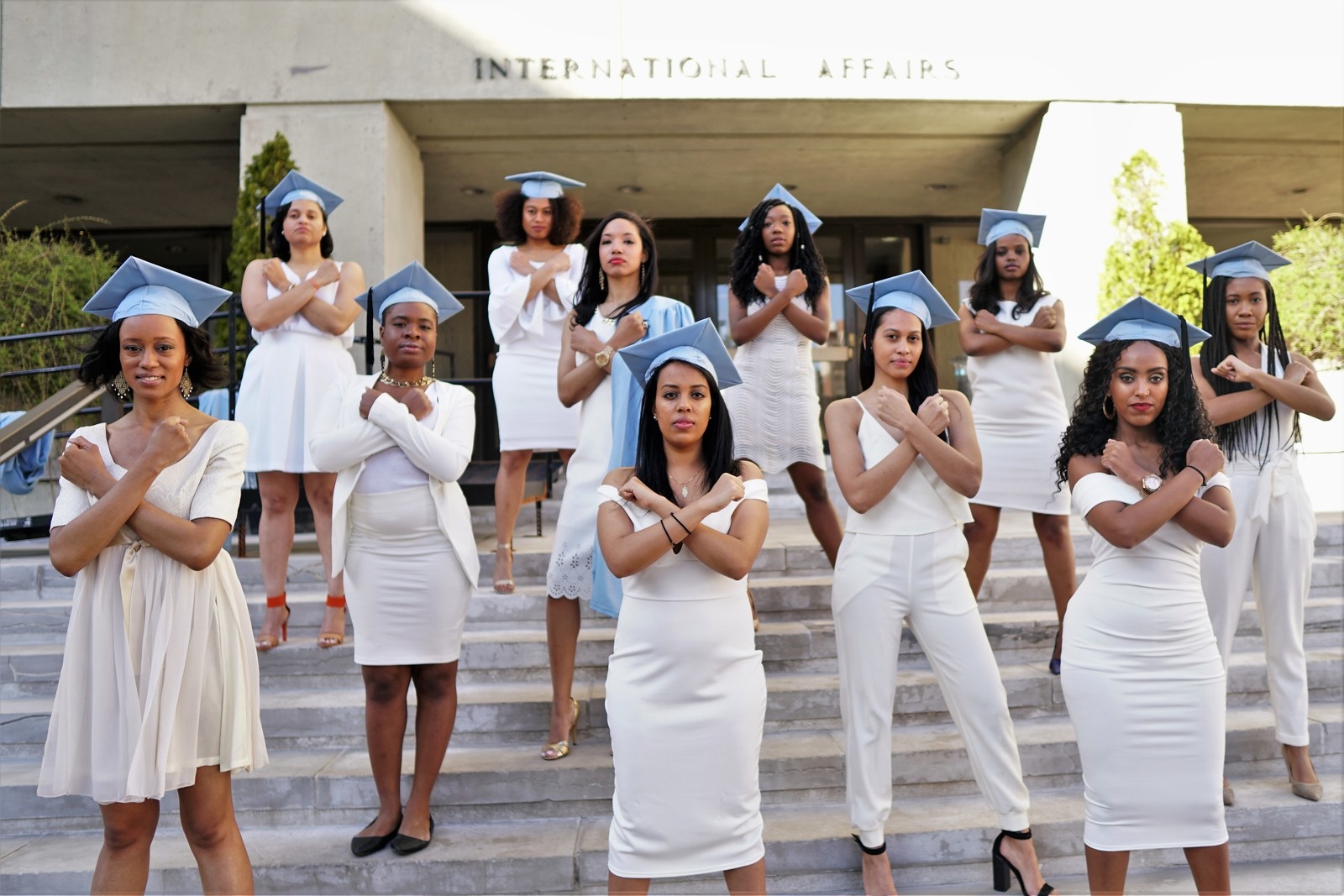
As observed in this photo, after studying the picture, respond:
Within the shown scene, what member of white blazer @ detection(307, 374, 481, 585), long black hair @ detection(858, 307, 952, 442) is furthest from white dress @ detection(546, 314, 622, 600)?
long black hair @ detection(858, 307, 952, 442)

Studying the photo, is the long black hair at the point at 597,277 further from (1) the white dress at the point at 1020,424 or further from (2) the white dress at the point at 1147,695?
(2) the white dress at the point at 1147,695

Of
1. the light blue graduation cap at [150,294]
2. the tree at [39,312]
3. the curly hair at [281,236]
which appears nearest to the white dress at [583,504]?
the light blue graduation cap at [150,294]

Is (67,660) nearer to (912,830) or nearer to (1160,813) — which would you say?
(912,830)

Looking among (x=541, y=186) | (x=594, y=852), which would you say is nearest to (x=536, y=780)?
(x=594, y=852)

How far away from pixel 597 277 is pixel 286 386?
5.95 feet

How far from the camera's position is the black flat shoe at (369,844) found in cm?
336

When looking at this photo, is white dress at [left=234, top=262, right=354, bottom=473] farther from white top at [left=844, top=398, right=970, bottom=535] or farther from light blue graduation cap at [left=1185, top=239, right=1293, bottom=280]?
light blue graduation cap at [left=1185, top=239, right=1293, bottom=280]

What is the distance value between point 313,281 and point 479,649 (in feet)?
6.41

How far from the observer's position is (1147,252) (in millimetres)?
Answer: 8156

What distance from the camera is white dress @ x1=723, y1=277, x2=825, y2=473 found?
4395 millimetres

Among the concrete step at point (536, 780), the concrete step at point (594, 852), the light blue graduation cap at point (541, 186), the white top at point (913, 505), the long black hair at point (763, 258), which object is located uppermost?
the light blue graduation cap at point (541, 186)

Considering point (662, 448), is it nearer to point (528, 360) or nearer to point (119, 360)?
point (119, 360)

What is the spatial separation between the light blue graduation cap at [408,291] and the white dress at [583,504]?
632 millimetres

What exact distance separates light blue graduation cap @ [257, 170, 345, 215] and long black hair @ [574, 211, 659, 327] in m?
1.75
